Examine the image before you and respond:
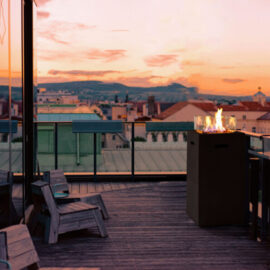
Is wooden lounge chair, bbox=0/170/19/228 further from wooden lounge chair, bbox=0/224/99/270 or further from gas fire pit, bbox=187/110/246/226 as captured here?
gas fire pit, bbox=187/110/246/226

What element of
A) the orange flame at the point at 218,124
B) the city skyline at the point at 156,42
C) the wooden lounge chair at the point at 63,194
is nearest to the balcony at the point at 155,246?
the wooden lounge chair at the point at 63,194

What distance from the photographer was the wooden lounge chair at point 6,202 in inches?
118

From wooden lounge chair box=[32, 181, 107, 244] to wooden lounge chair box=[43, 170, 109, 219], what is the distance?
1.07 ft

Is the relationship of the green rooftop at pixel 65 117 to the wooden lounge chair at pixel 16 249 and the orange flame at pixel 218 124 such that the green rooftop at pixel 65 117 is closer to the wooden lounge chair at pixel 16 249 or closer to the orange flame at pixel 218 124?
the orange flame at pixel 218 124

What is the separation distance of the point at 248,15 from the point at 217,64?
111cm

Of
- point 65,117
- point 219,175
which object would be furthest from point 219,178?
point 65,117

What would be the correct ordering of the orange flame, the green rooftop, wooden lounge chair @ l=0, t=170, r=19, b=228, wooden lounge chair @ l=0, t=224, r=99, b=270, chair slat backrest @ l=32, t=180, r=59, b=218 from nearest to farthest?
wooden lounge chair @ l=0, t=224, r=99, b=270, wooden lounge chair @ l=0, t=170, r=19, b=228, chair slat backrest @ l=32, t=180, r=59, b=218, the orange flame, the green rooftop

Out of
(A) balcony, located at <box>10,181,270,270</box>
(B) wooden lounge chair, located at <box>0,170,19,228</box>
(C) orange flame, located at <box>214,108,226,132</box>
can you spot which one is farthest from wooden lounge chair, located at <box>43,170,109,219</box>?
(C) orange flame, located at <box>214,108,226,132</box>

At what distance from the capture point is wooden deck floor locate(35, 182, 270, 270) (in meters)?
3.24

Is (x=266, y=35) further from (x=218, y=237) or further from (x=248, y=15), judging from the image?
(x=218, y=237)

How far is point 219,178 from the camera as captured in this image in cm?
424

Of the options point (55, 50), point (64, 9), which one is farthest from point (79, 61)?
point (64, 9)

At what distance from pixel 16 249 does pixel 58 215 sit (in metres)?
1.65

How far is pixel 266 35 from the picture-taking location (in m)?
7.73
